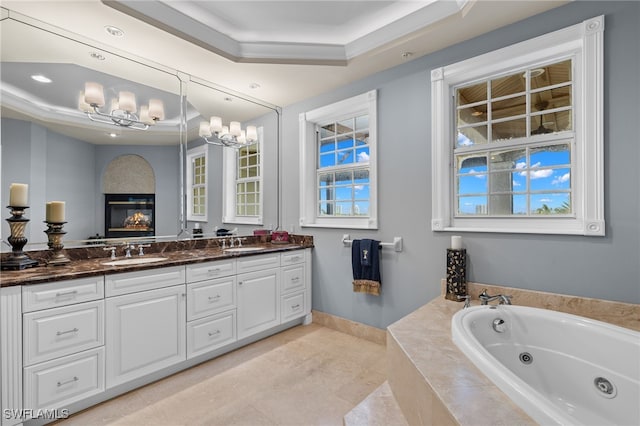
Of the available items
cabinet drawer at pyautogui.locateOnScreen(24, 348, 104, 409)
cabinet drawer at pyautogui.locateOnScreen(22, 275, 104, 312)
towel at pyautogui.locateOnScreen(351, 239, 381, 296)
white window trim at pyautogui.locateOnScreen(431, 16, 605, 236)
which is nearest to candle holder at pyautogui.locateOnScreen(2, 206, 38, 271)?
cabinet drawer at pyautogui.locateOnScreen(22, 275, 104, 312)

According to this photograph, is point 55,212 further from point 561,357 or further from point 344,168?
point 561,357

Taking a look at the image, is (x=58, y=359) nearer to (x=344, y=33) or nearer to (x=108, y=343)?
(x=108, y=343)

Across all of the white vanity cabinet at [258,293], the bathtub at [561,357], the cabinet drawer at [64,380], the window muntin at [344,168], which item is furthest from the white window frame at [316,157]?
the cabinet drawer at [64,380]

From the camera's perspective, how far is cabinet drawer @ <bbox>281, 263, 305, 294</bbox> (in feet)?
9.89

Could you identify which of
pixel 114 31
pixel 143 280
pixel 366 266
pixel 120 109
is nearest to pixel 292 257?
pixel 366 266

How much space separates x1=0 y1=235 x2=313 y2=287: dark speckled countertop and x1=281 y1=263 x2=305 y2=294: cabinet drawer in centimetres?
21

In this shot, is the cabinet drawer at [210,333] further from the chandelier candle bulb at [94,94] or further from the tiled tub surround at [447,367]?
the chandelier candle bulb at [94,94]

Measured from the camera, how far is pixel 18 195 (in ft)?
5.98

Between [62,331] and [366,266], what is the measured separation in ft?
7.10

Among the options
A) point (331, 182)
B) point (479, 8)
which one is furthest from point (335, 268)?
point (479, 8)

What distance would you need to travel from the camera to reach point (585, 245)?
5.95 ft

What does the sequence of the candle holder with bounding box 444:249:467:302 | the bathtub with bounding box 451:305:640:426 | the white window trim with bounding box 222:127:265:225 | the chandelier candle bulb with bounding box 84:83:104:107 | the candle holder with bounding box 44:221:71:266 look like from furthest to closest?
the white window trim with bounding box 222:127:265:225
the chandelier candle bulb with bounding box 84:83:104:107
the candle holder with bounding box 444:249:467:302
the candle holder with bounding box 44:221:71:266
the bathtub with bounding box 451:305:640:426

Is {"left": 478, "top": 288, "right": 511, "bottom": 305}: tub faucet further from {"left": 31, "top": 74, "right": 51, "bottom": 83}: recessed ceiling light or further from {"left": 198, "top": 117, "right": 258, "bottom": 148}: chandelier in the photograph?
{"left": 31, "top": 74, "right": 51, "bottom": 83}: recessed ceiling light

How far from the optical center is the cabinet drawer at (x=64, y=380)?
157 cm
